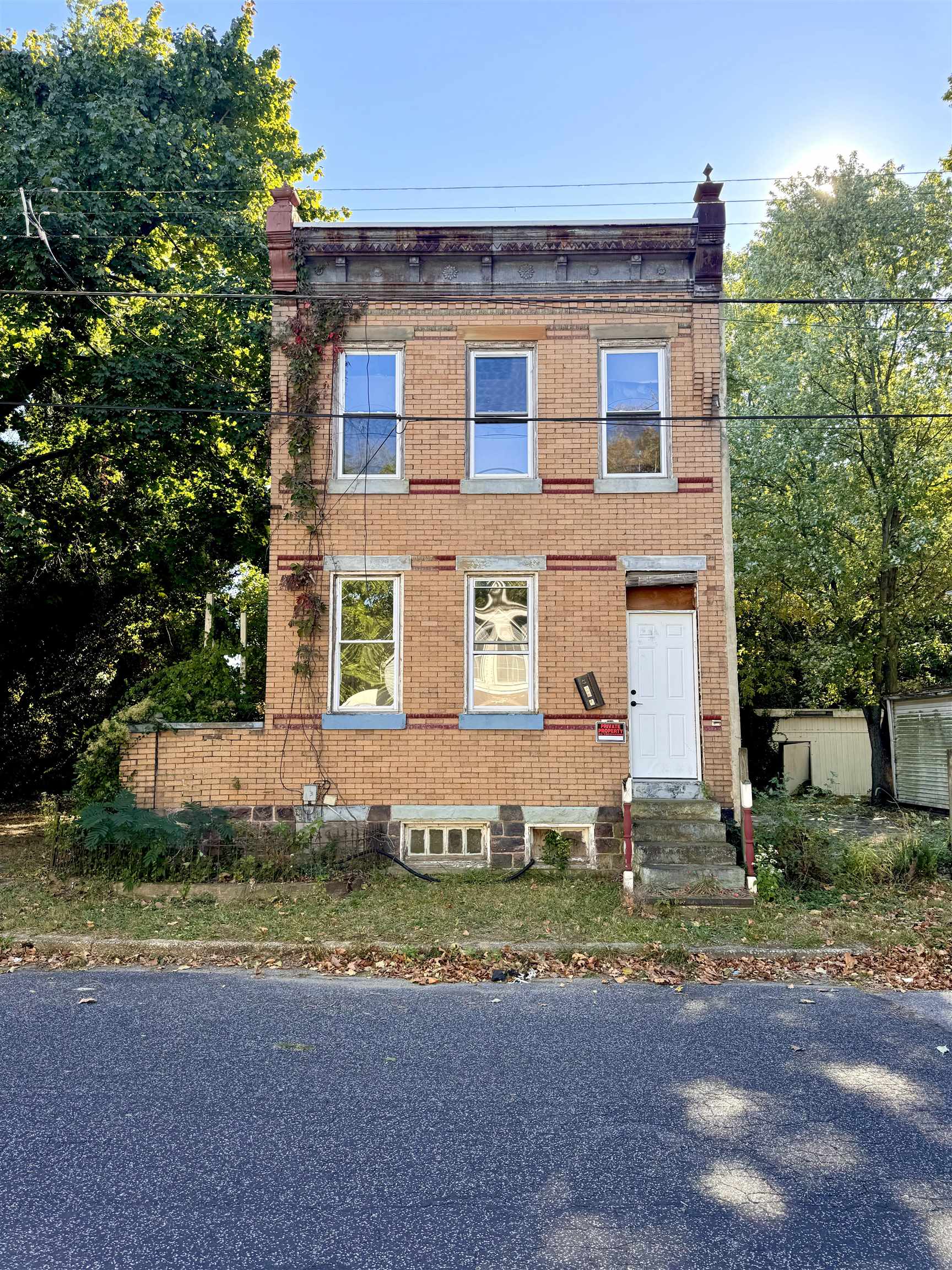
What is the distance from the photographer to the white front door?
10.2m

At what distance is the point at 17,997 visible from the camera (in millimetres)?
6359

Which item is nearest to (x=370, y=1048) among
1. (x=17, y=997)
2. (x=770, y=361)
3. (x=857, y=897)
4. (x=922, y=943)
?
(x=17, y=997)

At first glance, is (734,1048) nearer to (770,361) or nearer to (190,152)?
(190,152)

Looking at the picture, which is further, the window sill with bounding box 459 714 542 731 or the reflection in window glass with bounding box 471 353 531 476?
the reflection in window glass with bounding box 471 353 531 476

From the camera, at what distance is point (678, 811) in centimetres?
965

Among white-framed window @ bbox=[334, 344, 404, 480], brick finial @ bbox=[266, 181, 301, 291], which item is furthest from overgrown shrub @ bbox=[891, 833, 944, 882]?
brick finial @ bbox=[266, 181, 301, 291]

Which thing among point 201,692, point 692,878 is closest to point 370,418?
point 201,692

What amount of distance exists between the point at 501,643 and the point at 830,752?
10962mm

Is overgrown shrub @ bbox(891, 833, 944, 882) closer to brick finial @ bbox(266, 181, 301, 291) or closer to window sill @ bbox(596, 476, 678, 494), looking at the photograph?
window sill @ bbox(596, 476, 678, 494)

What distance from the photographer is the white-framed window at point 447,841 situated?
10.1m

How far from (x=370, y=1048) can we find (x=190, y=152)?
12916mm

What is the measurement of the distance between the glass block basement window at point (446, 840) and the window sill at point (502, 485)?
13.7ft

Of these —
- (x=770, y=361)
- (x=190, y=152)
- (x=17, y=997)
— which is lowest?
(x=17, y=997)

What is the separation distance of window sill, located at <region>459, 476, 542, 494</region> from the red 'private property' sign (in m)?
3.03
